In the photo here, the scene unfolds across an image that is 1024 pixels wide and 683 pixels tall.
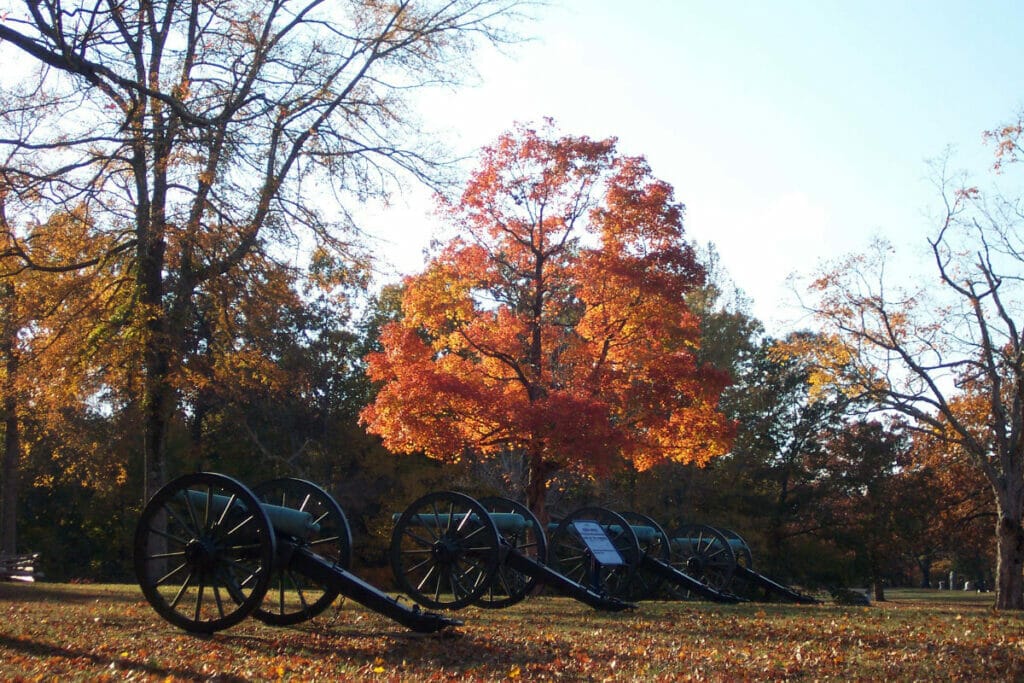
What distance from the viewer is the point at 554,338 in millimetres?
20250

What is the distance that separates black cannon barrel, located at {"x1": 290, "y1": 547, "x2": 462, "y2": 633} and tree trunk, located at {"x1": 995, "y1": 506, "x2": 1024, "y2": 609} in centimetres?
1314

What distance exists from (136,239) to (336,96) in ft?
11.1

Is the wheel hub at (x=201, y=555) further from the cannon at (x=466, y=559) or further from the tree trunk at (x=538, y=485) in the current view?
the tree trunk at (x=538, y=485)

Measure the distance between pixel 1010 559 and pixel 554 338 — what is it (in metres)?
9.07

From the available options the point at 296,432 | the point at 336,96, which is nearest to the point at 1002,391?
the point at 336,96

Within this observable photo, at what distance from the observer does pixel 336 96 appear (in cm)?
1489

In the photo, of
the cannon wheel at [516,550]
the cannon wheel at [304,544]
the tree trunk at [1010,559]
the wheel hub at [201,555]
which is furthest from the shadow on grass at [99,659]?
the tree trunk at [1010,559]

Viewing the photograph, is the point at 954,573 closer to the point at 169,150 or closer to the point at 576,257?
the point at 576,257

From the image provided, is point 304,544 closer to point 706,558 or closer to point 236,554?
point 236,554

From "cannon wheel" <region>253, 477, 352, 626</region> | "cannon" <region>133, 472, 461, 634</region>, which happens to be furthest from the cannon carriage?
"cannon" <region>133, 472, 461, 634</region>

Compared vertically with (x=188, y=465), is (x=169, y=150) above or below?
above

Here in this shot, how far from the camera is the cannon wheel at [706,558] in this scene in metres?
19.8

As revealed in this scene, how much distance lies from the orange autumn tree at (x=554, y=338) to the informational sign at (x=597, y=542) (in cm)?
218

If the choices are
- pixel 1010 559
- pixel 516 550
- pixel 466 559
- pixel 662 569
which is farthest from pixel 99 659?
pixel 1010 559
